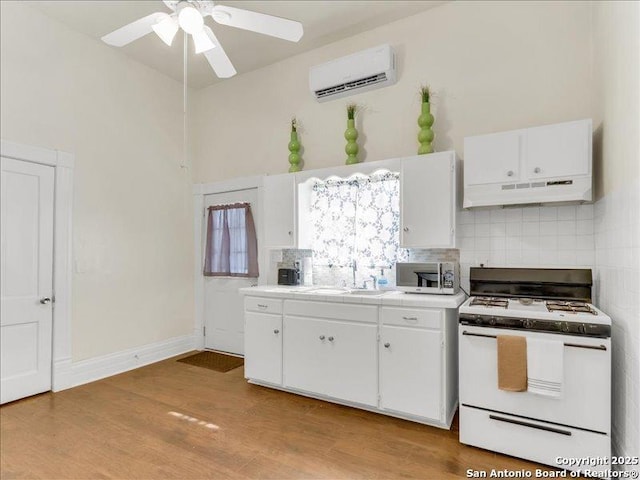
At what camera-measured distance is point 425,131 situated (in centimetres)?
318

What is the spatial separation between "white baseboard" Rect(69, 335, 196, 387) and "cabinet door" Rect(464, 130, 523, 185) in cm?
383

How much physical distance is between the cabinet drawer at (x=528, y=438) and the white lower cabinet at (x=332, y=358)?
762 mm

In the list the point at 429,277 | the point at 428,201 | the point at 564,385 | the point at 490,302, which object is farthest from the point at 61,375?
the point at 564,385

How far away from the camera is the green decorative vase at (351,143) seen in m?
3.61

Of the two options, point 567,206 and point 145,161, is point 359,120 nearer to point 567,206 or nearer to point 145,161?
point 567,206

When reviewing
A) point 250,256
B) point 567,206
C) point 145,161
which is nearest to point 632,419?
point 567,206

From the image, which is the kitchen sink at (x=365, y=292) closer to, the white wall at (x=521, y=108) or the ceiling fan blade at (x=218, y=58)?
the white wall at (x=521, y=108)

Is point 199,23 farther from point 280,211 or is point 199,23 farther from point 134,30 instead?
point 280,211

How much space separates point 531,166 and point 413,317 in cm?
139

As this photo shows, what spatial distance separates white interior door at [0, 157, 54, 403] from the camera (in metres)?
3.17

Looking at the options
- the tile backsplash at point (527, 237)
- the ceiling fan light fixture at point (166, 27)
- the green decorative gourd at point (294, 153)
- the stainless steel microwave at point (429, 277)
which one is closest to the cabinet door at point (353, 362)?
the stainless steel microwave at point (429, 277)

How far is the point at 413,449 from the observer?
2449 mm

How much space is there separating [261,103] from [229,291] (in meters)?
2.36

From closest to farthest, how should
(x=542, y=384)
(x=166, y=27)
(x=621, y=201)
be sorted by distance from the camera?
(x=621, y=201) < (x=542, y=384) < (x=166, y=27)
